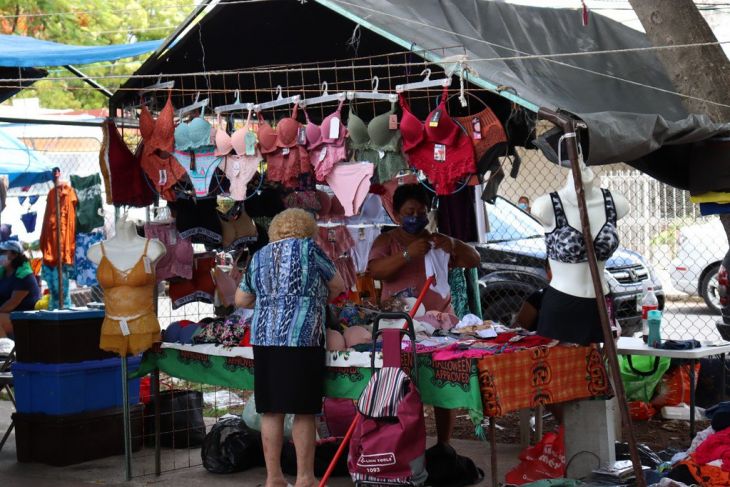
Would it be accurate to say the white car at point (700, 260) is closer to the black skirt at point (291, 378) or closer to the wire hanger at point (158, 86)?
the wire hanger at point (158, 86)

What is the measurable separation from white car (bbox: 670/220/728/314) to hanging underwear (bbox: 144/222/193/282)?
29.1ft

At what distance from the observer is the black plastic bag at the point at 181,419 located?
8.03 m

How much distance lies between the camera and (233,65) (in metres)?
8.27

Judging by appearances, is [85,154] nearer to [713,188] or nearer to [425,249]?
[425,249]

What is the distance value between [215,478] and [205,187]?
201cm

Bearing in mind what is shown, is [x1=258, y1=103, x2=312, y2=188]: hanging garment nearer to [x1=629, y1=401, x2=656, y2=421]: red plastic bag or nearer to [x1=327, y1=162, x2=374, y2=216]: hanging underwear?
[x1=327, y1=162, x2=374, y2=216]: hanging underwear

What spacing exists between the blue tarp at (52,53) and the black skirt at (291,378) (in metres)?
2.87

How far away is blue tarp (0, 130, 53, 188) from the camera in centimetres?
1212

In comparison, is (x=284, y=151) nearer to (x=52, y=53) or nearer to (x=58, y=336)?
(x=52, y=53)

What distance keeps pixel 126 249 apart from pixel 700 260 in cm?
979

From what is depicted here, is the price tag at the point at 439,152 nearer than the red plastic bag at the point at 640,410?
Yes

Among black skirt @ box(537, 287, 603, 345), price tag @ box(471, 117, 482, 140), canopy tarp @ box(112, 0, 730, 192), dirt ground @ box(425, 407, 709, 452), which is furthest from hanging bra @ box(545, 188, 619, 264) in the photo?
dirt ground @ box(425, 407, 709, 452)

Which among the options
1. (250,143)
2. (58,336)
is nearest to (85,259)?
(58,336)

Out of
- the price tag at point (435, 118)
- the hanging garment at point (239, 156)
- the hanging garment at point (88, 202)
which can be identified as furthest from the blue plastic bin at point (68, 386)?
the hanging garment at point (88, 202)
